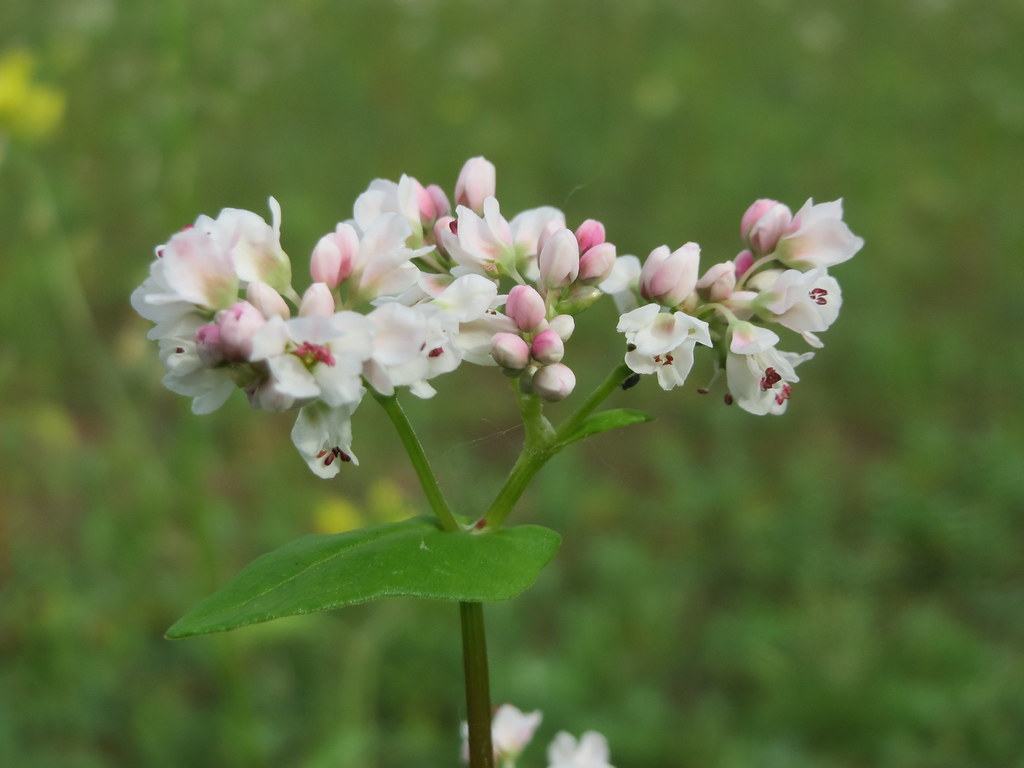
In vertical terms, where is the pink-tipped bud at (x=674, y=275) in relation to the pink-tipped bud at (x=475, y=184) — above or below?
below

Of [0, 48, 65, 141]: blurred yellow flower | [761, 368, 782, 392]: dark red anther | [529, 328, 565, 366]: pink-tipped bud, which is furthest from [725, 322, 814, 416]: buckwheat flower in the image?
→ [0, 48, 65, 141]: blurred yellow flower

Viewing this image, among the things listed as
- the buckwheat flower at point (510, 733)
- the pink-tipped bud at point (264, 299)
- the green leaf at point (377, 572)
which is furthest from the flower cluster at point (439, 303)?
the buckwheat flower at point (510, 733)

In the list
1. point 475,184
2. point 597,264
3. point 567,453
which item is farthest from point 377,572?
point 567,453

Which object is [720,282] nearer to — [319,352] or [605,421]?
[605,421]

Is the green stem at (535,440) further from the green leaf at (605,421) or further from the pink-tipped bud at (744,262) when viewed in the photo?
the pink-tipped bud at (744,262)

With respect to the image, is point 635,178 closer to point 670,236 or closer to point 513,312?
point 670,236

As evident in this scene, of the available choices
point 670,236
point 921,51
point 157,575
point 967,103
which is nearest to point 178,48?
point 157,575
